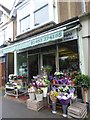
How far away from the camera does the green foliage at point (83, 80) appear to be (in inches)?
270

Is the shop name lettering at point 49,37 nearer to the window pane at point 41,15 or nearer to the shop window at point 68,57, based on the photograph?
the shop window at point 68,57

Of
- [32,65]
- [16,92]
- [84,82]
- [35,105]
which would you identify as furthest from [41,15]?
[35,105]

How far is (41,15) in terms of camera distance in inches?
448

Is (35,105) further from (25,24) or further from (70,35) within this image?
(25,24)

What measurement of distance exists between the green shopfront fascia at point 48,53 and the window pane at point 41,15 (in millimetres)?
1964

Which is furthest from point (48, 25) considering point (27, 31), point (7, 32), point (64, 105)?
point (7, 32)

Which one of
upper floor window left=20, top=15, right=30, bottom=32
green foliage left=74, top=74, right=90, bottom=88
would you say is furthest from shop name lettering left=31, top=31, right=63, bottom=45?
upper floor window left=20, top=15, right=30, bottom=32

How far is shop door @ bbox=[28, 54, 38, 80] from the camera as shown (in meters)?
11.6

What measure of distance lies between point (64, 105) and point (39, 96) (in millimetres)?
1490

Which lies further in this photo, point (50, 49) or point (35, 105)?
point (50, 49)

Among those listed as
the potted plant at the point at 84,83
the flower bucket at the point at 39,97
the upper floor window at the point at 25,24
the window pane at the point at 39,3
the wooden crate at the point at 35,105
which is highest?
the window pane at the point at 39,3

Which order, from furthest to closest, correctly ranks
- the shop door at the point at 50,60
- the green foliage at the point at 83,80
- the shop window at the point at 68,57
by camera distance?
the shop door at the point at 50,60, the shop window at the point at 68,57, the green foliage at the point at 83,80

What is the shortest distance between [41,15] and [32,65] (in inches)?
144

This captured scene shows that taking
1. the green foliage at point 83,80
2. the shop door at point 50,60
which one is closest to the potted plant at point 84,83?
the green foliage at point 83,80
